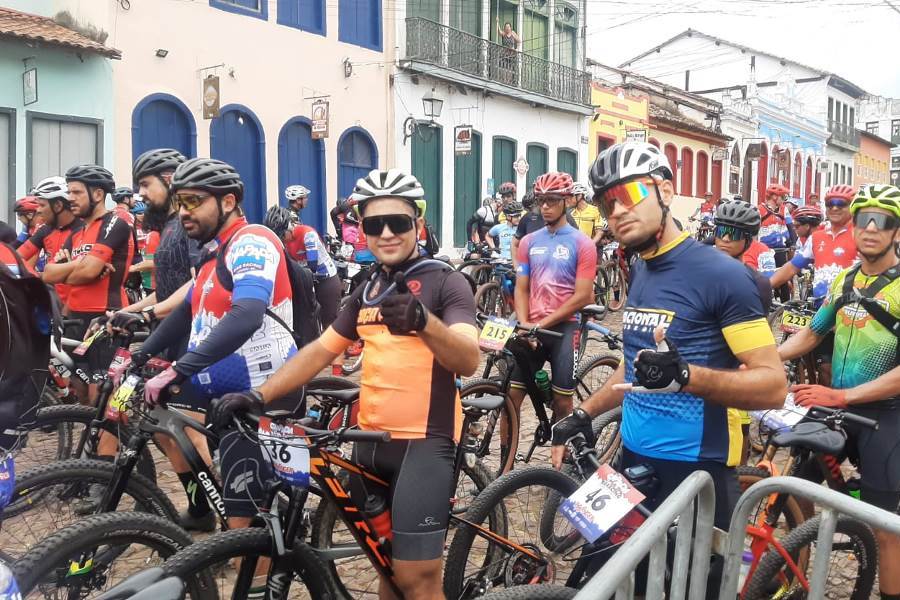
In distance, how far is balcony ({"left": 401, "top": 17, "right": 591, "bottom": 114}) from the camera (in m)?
19.6

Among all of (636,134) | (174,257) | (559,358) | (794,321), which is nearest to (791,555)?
(559,358)

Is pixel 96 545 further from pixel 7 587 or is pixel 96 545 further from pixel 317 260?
pixel 317 260

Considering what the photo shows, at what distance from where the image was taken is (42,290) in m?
2.09

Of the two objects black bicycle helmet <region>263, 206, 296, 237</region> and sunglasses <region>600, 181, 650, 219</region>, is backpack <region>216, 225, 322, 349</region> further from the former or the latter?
black bicycle helmet <region>263, 206, 296, 237</region>

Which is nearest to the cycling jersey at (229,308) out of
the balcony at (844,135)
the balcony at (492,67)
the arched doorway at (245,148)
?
the arched doorway at (245,148)

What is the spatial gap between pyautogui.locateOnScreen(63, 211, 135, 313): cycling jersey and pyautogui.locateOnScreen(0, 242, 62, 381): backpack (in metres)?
3.71

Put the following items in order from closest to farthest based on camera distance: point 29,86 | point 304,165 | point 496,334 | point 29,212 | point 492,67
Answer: point 496,334, point 29,212, point 29,86, point 304,165, point 492,67

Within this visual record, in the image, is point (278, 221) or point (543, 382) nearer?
point (543, 382)

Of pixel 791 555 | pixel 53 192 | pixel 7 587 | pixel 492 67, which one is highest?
pixel 492 67

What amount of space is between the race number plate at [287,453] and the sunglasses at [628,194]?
1.36m

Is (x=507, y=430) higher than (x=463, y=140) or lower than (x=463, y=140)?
lower

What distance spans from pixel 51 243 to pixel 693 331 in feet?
17.6

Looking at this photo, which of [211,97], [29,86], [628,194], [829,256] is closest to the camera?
[628,194]

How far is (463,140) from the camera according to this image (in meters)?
20.3
